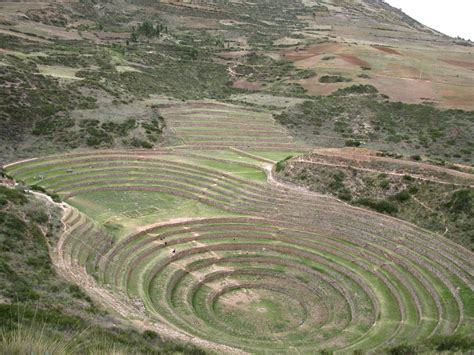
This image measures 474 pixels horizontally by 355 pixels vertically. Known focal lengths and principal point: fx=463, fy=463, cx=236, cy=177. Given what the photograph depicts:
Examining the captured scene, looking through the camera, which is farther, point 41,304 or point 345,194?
point 345,194

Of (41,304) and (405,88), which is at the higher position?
(405,88)

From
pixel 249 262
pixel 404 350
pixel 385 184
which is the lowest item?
pixel 249 262

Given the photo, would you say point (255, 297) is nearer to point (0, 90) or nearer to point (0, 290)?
point (0, 290)

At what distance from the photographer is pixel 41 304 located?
17.5 meters

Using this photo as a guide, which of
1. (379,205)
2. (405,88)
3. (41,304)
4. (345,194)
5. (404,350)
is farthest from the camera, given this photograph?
(405,88)

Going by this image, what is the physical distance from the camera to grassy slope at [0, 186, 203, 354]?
11.7 metres

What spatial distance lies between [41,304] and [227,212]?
21.2 meters

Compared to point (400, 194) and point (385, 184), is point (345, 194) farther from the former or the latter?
point (400, 194)

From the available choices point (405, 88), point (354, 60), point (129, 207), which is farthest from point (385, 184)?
point (354, 60)

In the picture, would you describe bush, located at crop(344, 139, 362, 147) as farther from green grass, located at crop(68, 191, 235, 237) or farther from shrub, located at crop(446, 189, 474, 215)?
green grass, located at crop(68, 191, 235, 237)

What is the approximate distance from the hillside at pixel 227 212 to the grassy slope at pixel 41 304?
4.8 inches

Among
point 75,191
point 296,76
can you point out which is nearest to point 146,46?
point 296,76

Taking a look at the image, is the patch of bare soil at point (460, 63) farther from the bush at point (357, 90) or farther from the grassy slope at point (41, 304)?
the grassy slope at point (41, 304)

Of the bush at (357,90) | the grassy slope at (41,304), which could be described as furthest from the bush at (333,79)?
the grassy slope at (41,304)
